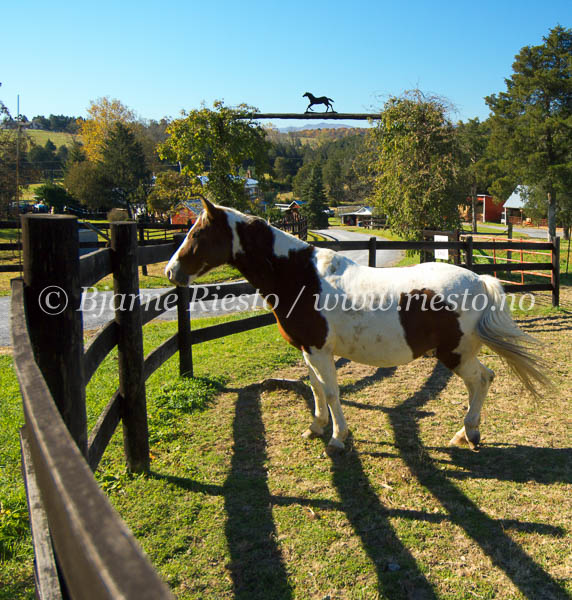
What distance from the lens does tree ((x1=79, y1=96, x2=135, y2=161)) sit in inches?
2032

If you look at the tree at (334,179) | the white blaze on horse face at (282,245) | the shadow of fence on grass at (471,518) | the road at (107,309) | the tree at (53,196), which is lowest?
the shadow of fence on grass at (471,518)

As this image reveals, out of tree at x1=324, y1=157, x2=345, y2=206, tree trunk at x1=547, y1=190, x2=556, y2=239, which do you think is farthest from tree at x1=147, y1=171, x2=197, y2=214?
tree at x1=324, y1=157, x2=345, y2=206

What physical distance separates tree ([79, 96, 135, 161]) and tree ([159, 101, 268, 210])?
37.0m

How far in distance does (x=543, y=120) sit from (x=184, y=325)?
3361 cm

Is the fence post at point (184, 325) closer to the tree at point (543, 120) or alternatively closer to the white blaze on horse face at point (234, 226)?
the white blaze on horse face at point (234, 226)

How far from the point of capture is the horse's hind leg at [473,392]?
165 inches

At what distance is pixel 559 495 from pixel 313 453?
1.92m

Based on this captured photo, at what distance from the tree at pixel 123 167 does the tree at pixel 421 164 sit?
3130cm

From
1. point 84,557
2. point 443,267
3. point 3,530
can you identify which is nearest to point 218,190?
point 443,267

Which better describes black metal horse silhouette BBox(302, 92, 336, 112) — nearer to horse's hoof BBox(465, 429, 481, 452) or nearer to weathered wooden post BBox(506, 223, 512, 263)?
weathered wooden post BBox(506, 223, 512, 263)

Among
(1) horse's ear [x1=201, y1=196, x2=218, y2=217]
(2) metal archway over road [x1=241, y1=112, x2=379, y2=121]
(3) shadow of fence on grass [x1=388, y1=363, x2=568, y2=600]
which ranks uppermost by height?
(2) metal archway over road [x1=241, y1=112, x2=379, y2=121]

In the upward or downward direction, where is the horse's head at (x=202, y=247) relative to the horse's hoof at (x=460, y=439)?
upward

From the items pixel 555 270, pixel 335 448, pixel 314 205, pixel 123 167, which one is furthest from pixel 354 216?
pixel 335 448

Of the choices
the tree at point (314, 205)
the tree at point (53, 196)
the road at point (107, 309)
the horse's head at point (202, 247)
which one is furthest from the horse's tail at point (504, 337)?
the tree at point (314, 205)
